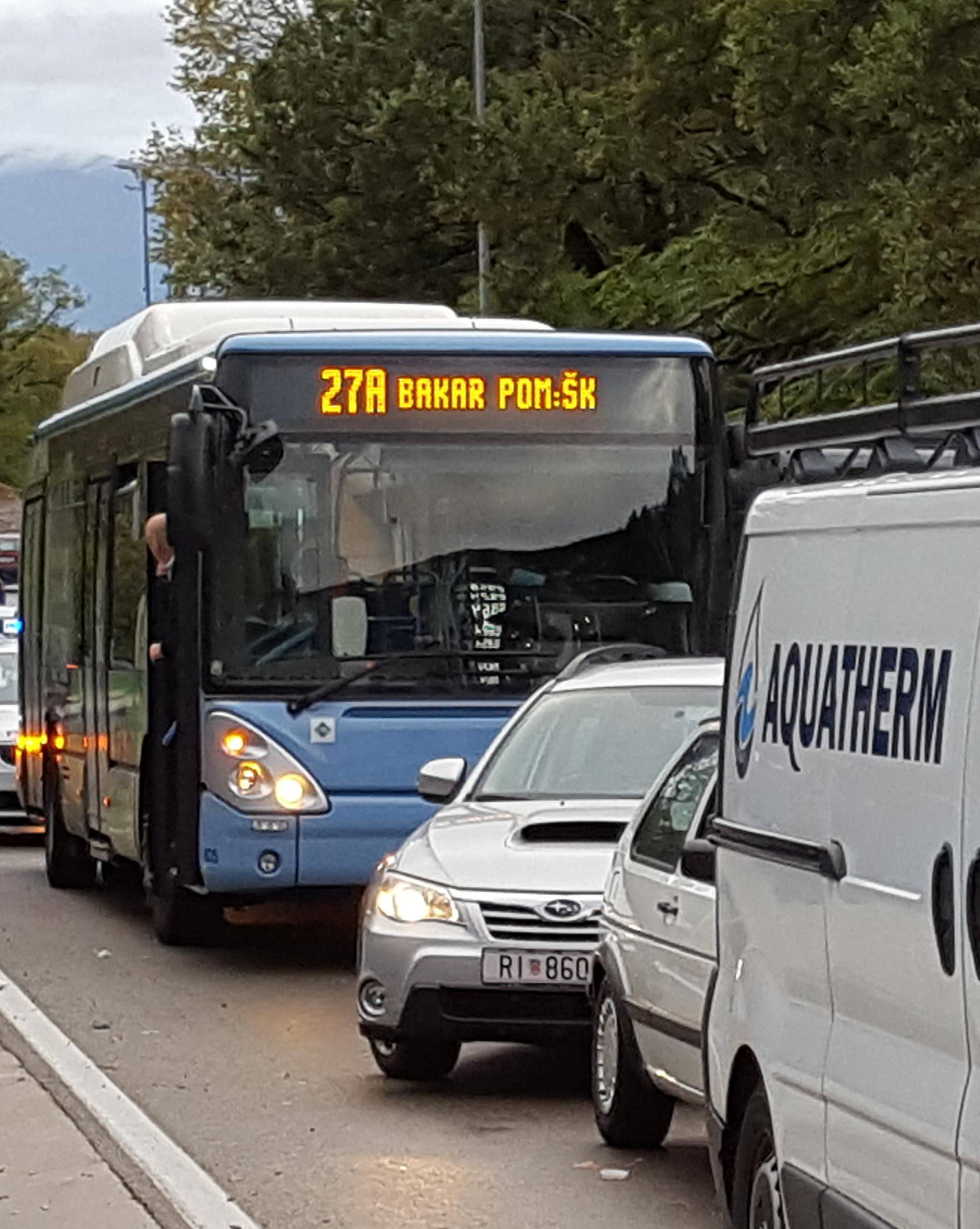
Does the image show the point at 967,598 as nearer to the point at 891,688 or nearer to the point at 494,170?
the point at 891,688

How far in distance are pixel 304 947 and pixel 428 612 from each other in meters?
2.91

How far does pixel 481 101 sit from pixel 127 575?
23456mm

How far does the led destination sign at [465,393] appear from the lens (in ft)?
52.6

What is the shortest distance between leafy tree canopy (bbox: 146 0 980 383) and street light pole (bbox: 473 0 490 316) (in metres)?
0.29

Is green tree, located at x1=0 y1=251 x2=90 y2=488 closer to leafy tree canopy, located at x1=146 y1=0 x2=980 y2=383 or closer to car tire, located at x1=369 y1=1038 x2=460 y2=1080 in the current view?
leafy tree canopy, located at x1=146 y1=0 x2=980 y2=383

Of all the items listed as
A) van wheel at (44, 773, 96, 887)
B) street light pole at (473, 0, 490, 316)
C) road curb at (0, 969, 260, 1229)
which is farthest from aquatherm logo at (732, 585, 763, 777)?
street light pole at (473, 0, 490, 316)

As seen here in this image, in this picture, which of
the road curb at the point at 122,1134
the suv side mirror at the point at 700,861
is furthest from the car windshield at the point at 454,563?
the suv side mirror at the point at 700,861

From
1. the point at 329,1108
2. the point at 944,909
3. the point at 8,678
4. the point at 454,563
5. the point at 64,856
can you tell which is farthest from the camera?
the point at 8,678

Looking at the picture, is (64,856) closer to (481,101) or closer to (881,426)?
(881,426)

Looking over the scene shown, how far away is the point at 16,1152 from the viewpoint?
10.4 metres

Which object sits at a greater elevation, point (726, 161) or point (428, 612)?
point (726, 161)

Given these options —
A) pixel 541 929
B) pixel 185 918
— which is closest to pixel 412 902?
pixel 541 929

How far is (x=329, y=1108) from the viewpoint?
11.4 m

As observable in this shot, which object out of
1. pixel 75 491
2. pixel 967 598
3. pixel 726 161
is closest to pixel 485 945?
pixel 967 598
